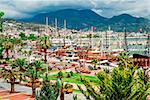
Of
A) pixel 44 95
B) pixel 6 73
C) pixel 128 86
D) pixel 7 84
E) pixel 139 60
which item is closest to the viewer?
pixel 128 86

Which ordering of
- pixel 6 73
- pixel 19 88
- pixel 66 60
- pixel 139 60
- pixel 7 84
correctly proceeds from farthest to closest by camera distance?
pixel 66 60, pixel 139 60, pixel 7 84, pixel 19 88, pixel 6 73

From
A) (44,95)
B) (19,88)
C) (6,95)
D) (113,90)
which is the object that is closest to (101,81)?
(113,90)

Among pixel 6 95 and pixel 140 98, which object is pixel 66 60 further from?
pixel 140 98

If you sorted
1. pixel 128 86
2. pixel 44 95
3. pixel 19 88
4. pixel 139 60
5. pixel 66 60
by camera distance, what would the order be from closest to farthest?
pixel 128 86 < pixel 44 95 < pixel 19 88 < pixel 139 60 < pixel 66 60

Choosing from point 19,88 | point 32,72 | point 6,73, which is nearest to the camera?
point 32,72

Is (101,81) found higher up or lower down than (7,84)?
higher up

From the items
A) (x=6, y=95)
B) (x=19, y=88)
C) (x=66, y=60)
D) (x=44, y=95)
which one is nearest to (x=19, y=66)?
(x=19, y=88)

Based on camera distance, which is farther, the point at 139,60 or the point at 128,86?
the point at 139,60

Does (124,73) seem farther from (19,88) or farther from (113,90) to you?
(19,88)

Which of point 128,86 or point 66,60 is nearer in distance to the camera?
point 128,86
